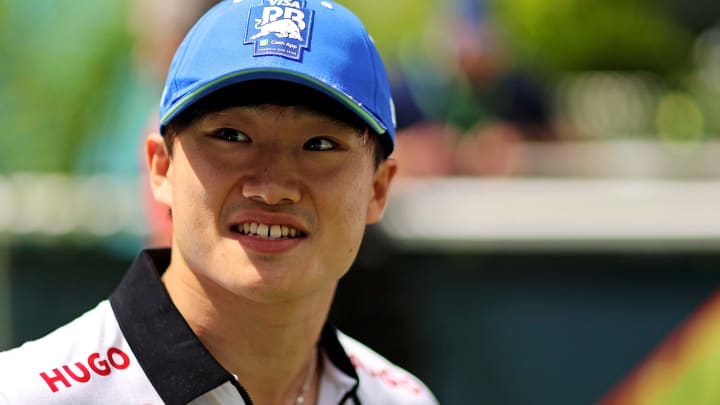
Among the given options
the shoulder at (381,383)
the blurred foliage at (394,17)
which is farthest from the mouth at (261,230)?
the blurred foliage at (394,17)

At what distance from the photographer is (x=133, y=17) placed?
710 cm

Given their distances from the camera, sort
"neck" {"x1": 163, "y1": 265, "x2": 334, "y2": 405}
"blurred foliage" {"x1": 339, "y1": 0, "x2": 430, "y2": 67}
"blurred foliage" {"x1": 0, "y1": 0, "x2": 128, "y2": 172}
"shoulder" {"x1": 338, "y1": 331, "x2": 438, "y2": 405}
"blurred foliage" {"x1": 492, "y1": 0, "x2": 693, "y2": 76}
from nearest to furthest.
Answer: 1. "neck" {"x1": 163, "y1": 265, "x2": 334, "y2": 405}
2. "shoulder" {"x1": 338, "y1": 331, "x2": 438, "y2": 405}
3. "blurred foliage" {"x1": 0, "y1": 0, "x2": 128, "y2": 172}
4. "blurred foliage" {"x1": 339, "y1": 0, "x2": 430, "y2": 67}
5. "blurred foliage" {"x1": 492, "y1": 0, "x2": 693, "y2": 76}

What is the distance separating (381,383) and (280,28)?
0.91 m

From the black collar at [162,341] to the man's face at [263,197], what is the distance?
0.11 m

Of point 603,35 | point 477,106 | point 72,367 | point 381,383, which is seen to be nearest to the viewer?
A: point 72,367

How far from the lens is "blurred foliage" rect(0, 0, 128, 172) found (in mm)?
7715

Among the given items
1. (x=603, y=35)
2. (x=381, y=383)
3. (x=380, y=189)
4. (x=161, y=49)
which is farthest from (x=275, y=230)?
(x=603, y=35)

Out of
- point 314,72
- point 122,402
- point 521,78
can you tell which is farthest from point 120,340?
point 521,78

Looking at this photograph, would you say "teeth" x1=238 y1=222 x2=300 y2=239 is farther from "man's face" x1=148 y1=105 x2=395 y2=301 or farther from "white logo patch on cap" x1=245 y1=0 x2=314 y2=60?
"white logo patch on cap" x1=245 y1=0 x2=314 y2=60

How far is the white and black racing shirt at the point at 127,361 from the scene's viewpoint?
2201 mm

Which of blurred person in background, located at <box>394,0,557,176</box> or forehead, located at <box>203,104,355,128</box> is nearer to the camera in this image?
forehead, located at <box>203,104,355,128</box>

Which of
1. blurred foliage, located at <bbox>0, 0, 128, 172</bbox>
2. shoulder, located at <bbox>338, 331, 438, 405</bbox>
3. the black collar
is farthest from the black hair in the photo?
blurred foliage, located at <bbox>0, 0, 128, 172</bbox>

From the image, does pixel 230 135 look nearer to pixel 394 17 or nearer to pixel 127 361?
pixel 127 361

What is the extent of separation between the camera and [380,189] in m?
2.66
